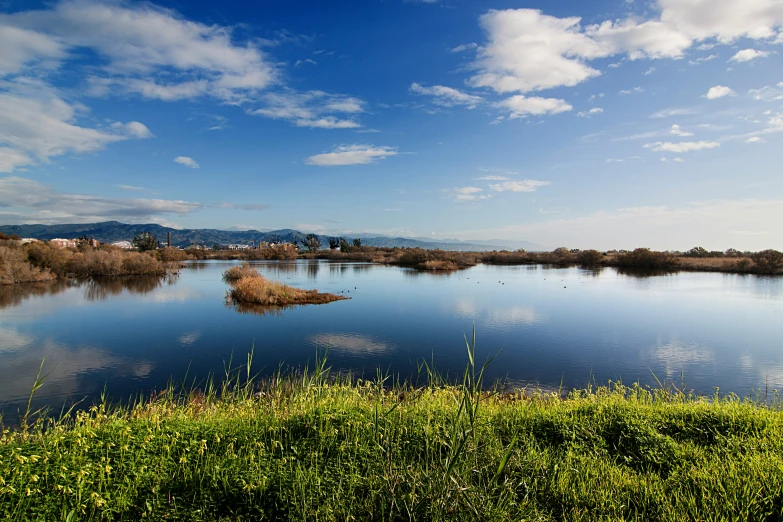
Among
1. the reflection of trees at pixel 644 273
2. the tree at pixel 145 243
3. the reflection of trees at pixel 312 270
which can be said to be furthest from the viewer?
the tree at pixel 145 243

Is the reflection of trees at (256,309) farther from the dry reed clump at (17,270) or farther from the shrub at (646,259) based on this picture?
the shrub at (646,259)

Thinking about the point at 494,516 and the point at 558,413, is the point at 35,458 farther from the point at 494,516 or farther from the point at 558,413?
the point at 558,413

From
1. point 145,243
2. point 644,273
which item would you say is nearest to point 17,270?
point 145,243

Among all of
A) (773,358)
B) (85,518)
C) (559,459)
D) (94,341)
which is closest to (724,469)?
(559,459)

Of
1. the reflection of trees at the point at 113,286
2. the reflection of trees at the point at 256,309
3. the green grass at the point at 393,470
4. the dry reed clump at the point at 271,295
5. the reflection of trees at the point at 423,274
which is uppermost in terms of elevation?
the green grass at the point at 393,470

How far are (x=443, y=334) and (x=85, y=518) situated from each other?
15967 millimetres

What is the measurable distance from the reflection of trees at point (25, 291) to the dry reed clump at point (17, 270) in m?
1.17

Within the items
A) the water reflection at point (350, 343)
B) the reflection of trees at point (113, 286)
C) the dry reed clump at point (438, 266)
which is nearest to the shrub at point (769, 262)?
the dry reed clump at point (438, 266)

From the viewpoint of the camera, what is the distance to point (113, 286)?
36.8 metres

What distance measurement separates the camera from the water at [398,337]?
12938 millimetres

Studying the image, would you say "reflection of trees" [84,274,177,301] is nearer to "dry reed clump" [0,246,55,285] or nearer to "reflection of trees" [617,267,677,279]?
"dry reed clump" [0,246,55,285]

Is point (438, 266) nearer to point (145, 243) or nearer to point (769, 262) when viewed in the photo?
point (769, 262)

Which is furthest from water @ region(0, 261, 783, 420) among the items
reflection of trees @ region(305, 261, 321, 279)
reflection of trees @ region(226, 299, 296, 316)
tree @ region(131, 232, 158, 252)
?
tree @ region(131, 232, 158, 252)

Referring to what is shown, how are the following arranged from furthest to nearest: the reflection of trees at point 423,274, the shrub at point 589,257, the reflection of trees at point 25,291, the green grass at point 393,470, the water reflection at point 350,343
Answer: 1. the shrub at point 589,257
2. the reflection of trees at point 423,274
3. the reflection of trees at point 25,291
4. the water reflection at point 350,343
5. the green grass at point 393,470
